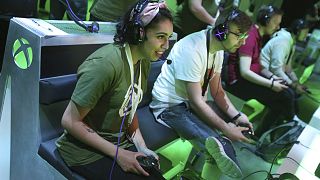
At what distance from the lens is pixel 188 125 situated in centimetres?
169

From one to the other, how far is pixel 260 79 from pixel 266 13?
22.5 inches

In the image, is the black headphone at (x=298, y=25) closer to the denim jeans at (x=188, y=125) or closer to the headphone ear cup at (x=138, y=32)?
the denim jeans at (x=188, y=125)

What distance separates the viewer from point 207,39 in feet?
5.54

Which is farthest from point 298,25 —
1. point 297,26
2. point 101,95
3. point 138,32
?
point 101,95

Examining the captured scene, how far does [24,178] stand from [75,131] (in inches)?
21.8

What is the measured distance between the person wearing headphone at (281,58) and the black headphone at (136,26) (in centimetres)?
164

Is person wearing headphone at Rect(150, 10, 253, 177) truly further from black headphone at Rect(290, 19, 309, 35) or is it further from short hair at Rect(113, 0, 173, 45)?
black headphone at Rect(290, 19, 309, 35)

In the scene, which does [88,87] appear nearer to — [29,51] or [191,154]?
[29,51]

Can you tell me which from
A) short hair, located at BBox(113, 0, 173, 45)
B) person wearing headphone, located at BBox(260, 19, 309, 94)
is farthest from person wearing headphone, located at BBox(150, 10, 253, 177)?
person wearing headphone, located at BBox(260, 19, 309, 94)

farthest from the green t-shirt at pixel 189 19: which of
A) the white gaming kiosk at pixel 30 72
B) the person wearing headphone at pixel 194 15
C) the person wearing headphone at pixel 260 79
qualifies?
the white gaming kiosk at pixel 30 72

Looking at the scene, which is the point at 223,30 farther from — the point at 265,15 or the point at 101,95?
the point at 265,15

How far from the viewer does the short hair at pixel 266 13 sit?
2.60m

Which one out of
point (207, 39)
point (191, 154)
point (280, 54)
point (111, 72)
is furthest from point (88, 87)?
point (280, 54)

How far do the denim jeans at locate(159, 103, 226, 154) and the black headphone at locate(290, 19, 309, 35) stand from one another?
174 centimetres
